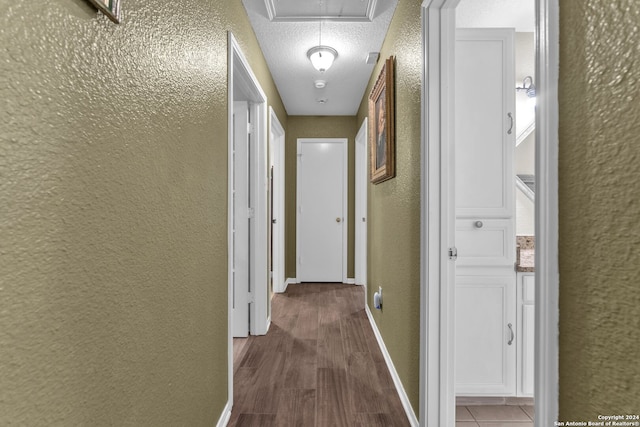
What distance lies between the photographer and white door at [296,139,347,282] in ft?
15.5

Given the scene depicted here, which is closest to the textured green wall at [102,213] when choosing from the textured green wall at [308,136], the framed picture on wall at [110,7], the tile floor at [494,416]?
the framed picture on wall at [110,7]

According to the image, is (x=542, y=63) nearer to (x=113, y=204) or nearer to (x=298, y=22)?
(x=113, y=204)

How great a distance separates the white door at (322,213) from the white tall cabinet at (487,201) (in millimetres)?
2947

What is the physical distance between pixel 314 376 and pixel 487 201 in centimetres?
150

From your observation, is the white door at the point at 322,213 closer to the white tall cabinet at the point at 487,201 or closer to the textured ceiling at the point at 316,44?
the textured ceiling at the point at 316,44

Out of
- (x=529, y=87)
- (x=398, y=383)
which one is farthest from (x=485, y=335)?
(x=529, y=87)

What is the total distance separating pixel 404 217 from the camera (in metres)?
1.95

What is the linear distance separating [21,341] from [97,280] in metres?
0.19

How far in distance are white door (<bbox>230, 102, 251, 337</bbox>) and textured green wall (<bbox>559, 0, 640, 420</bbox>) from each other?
2362 mm

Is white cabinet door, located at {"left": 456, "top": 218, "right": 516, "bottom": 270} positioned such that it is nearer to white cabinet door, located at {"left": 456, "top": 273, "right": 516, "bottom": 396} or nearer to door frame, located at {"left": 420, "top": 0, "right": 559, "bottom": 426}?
white cabinet door, located at {"left": 456, "top": 273, "right": 516, "bottom": 396}

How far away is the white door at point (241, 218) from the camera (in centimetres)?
274

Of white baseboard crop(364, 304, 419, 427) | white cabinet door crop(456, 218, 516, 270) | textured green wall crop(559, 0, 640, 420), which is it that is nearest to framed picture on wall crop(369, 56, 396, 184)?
white cabinet door crop(456, 218, 516, 270)

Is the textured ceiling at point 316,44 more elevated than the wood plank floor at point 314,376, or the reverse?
the textured ceiling at point 316,44

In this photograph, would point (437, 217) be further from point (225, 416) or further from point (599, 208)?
point (225, 416)
